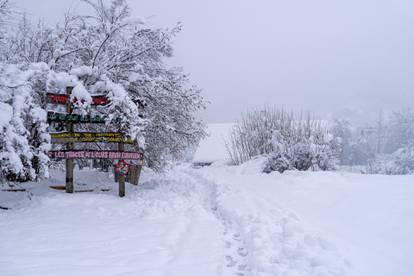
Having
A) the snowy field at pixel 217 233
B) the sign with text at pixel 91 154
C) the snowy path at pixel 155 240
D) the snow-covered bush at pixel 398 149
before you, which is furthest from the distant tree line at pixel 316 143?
the sign with text at pixel 91 154

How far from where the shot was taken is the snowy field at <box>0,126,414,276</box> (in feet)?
13.9

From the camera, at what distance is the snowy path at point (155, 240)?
421cm

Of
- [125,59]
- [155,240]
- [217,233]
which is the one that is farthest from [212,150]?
[155,240]

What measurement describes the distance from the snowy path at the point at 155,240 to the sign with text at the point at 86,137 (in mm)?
1546

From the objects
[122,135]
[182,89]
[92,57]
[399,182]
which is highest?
[92,57]

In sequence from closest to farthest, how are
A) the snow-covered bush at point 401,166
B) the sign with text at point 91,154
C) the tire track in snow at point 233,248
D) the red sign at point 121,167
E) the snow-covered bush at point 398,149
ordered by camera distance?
the tire track in snow at point 233,248 < the sign with text at point 91,154 < the red sign at point 121,167 < the snow-covered bush at point 401,166 < the snow-covered bush at point 398,149

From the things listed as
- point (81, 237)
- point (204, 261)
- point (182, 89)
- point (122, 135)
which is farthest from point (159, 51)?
point (204, 261)

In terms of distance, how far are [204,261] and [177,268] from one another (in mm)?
475

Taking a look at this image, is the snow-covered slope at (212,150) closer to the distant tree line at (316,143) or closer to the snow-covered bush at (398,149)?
the distant tree line at (316,143)

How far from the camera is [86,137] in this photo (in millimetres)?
8992

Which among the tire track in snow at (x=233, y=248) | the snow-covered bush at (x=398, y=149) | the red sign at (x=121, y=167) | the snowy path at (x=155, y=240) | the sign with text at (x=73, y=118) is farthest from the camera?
the snow-covered bush at (x=398, y=149)

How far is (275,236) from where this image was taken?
546 centimetres

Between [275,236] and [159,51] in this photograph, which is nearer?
[275,236]

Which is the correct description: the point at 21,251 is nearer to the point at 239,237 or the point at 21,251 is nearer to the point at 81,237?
the point at 81,237
